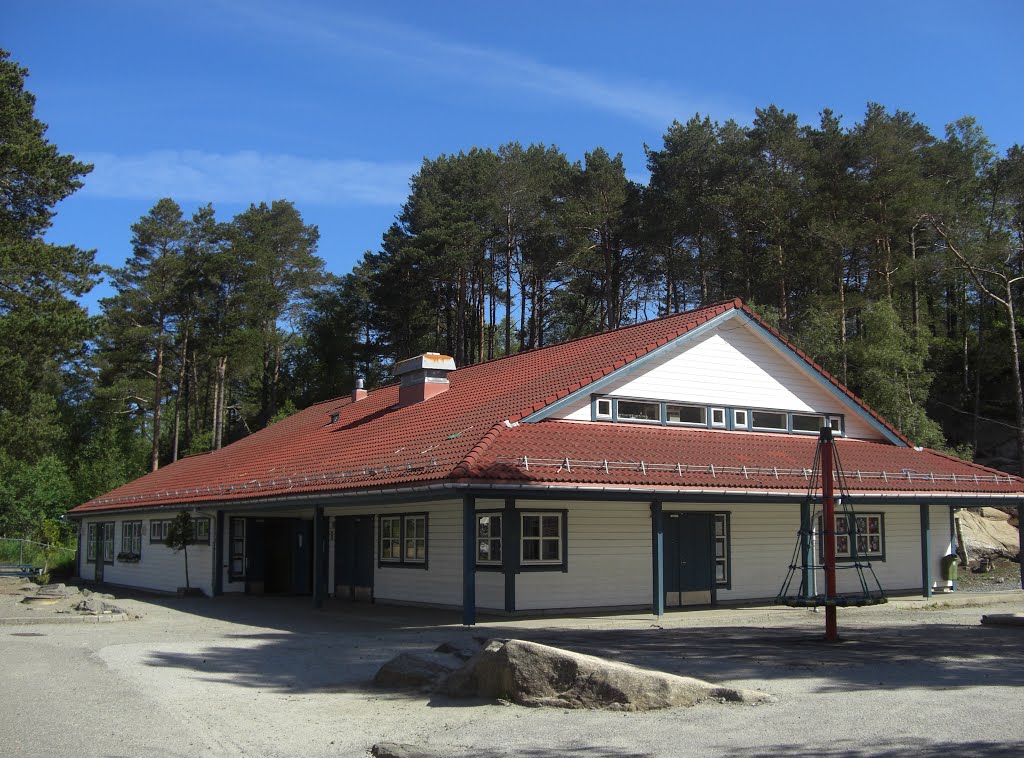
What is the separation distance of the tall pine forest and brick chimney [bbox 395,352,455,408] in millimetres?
11214

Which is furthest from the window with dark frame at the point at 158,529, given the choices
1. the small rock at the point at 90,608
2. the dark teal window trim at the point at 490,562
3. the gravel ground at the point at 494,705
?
the dark teal window trim at the point at 490,562

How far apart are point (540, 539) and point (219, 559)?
9.62 m

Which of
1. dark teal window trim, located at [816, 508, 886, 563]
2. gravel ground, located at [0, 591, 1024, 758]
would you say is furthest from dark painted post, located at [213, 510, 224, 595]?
dark teal window trim, located at [816, 508, 886, 563]

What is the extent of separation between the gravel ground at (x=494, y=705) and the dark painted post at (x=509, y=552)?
993 mm

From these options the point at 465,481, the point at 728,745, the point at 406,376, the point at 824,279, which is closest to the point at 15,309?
the point at 406,376

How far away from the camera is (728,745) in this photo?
7.29 m

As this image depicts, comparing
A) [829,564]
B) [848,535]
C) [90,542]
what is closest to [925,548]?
[848,535]

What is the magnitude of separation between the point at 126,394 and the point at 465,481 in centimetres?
3906

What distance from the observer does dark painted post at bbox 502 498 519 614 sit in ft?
55.2

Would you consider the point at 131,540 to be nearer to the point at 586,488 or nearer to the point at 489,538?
the point at 489,538

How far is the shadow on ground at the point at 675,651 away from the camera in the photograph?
10312 mm

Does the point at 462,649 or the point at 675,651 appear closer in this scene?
the point at 462,649

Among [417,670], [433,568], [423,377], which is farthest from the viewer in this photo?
[423,377]

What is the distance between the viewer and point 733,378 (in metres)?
22.3
